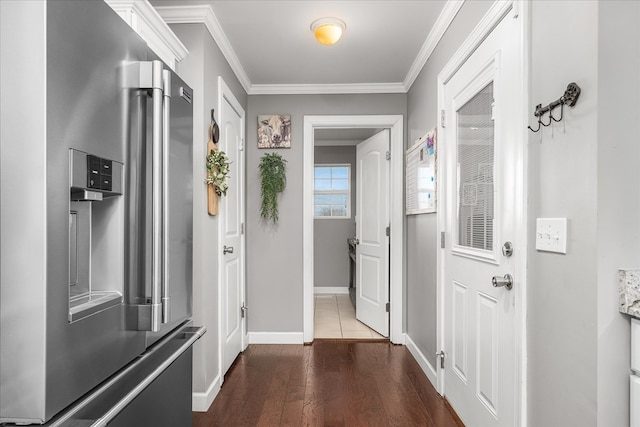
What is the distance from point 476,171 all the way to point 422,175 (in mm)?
884

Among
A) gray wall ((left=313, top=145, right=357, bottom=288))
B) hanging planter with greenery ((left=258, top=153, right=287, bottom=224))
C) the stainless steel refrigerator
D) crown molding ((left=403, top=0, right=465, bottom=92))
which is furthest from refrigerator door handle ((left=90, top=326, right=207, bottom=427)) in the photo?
gray wall ((left=313, top=145, right=357, bottom=288))

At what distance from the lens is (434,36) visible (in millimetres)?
2512

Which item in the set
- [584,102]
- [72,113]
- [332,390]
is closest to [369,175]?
[332,390]

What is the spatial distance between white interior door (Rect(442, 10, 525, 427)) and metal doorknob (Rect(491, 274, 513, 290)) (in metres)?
0.02

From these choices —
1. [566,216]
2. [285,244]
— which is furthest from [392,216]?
[566,216]

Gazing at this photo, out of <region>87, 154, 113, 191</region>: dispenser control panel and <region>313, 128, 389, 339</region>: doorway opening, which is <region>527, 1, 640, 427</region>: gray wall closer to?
<region>87, 154, 113, 191</region>: dispenser control panel

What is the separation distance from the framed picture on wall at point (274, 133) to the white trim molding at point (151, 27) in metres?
1.34

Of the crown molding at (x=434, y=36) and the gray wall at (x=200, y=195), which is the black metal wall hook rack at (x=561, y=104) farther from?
the gray wall at (x=200, y=195)

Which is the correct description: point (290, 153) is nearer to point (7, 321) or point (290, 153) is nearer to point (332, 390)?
point (332, 390)

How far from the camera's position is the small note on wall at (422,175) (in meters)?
2.60

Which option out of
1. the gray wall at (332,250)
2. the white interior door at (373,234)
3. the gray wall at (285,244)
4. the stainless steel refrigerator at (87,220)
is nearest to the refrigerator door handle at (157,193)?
the stainless steel refrigerator at (87,220)

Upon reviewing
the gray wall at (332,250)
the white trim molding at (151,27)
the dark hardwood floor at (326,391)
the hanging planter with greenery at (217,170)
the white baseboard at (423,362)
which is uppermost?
the white trim molding at (151,27)

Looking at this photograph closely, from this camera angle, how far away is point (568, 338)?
1.18 m

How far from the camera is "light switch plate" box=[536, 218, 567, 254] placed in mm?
1197
